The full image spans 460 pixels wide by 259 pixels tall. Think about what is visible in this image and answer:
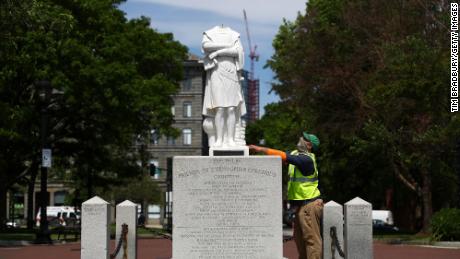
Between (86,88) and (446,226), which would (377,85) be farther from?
(86,88)

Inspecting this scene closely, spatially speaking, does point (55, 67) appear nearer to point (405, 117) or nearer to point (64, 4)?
point (64, 4)

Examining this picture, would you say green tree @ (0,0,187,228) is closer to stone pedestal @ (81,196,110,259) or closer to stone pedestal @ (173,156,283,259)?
stone pedestal @ (81,196,110,259)

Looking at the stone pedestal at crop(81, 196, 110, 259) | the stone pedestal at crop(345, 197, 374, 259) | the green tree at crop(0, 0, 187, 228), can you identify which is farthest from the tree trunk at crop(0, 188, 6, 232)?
the stone pedestal at crop(345, 197, 374, 259)

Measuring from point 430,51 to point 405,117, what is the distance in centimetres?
421

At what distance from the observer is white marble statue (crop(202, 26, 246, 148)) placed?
1741 cm

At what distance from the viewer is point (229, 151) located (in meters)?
16.9

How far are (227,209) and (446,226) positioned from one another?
1566cm

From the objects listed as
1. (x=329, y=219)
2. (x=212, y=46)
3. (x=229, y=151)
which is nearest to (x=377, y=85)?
(x=329, y=219)

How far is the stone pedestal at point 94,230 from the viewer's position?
15.4 meters

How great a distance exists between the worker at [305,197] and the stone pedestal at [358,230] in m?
1.50

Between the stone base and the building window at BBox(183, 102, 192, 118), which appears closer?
the stone base

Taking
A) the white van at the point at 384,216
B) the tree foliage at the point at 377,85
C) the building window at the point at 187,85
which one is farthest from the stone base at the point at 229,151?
the building window at the point at 187,85

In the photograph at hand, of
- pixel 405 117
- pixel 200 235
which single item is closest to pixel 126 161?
pixel 405 117

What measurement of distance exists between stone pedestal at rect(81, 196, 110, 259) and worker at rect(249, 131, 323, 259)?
10.4 ft
